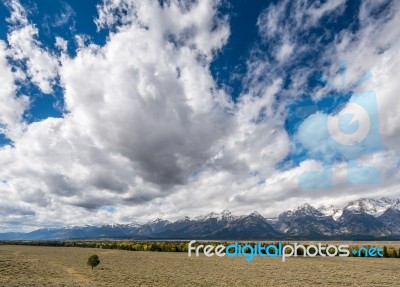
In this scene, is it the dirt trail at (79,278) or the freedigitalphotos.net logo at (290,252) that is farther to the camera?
the freedigitalphotos.net logo at (290,252)

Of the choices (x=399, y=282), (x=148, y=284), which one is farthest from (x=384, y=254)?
(x=148, y=284)

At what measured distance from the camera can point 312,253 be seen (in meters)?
142

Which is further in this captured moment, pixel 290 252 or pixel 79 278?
pixel 290 252

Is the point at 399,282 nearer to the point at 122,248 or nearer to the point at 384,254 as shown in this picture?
the point at 384,254

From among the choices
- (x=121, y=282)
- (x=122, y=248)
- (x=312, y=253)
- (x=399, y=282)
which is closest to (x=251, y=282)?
(x=121, y=282)

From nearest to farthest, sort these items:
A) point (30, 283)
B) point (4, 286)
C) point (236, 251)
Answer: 1. point (4, 286)
2. point (30, 283)
3. point (236, 251)

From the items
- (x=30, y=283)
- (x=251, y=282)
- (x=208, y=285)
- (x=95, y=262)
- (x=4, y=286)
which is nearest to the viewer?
(x=4, y=286)

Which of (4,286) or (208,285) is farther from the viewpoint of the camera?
(208,285)

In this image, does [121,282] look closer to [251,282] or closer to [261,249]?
[251,282]

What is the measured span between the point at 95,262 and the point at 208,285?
3546 centimetres

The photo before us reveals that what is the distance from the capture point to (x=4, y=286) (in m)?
40.8

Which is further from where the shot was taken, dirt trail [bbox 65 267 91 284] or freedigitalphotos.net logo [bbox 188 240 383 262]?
freedigitalphotos.net logo [bbox 188 240 383 262]

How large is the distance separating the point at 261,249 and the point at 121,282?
107487 millimetres

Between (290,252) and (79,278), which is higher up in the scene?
(79,278)
